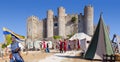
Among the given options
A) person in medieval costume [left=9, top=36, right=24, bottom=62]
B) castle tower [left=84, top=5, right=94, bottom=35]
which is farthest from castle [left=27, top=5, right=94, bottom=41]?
person in medieval costume [left=9, top=36, right=24, bottom=62]

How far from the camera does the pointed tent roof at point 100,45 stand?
2284 centimetres

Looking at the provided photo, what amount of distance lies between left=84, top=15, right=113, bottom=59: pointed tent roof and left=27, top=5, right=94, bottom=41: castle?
54.1 metres

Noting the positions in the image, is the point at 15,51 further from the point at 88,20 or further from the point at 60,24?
the point at 60,24

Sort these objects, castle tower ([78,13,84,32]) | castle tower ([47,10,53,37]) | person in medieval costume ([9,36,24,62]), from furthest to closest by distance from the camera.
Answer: castle tower ([47,10,53,37]), castle tower ([78,13,84,32]), person in medieval costume ([9,36,24,62])

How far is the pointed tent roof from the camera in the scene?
22.8 metres

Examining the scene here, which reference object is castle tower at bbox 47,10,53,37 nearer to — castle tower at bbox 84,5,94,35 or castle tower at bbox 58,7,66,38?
castle tower at bbox 58,7,66,38

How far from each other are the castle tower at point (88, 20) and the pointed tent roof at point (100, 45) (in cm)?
5363

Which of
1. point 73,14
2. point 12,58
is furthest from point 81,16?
point 12,58

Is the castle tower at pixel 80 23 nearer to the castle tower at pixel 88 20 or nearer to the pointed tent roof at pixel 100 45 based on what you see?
the castle tower at pixel 88 20

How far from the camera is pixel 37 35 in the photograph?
272 feet

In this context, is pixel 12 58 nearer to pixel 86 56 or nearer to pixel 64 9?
pixel 86 56

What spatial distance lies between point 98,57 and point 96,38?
144 cm

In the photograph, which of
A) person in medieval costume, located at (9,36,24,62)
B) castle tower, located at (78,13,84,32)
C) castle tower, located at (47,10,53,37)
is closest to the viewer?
person in medieval costume, located at (9,36,24,62)

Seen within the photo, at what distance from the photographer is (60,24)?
80312 millimetres
